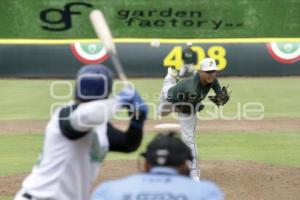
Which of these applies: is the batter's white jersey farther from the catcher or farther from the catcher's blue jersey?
the catcher

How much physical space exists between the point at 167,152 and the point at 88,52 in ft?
62.8

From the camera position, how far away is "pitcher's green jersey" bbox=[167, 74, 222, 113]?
9.26 m

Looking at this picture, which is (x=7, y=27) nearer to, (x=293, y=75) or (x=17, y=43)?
(x=17, y=43)

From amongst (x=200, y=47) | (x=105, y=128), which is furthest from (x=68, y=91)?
(x=105, y=128)

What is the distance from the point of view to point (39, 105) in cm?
1770

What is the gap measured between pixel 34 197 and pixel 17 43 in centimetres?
1833

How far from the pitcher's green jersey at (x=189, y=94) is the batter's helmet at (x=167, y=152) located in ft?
19.1

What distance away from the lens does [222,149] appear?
40.1 feet

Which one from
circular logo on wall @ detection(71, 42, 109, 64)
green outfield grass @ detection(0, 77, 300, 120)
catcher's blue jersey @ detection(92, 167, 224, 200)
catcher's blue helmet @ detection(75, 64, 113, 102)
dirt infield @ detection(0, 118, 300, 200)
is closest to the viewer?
catcher's blue jersey @ detection(92, 167, 224, 200)

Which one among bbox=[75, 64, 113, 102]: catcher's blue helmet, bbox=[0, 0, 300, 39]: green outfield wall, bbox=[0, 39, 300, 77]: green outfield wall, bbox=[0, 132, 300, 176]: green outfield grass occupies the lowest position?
bbox=[0, 132, 300, 176]: green outfield grass

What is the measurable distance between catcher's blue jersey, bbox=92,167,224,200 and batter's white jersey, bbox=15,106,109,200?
45.6 inches

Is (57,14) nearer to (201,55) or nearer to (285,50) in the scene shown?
(201,55)

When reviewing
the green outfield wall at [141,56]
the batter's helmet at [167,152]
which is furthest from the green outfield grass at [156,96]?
the batter's helmet at [167,152]

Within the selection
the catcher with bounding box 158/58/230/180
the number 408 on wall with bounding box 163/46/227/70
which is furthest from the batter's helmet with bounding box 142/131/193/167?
the number 408 on wall with bounding box 163/46/227/70
